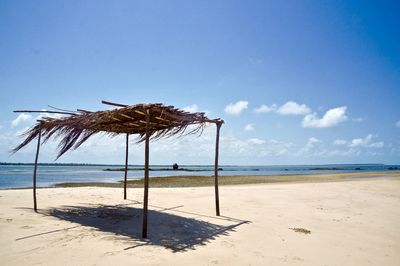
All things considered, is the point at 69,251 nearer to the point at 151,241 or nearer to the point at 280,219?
the point at 151,241

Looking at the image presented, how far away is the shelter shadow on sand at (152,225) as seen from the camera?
17.4ft

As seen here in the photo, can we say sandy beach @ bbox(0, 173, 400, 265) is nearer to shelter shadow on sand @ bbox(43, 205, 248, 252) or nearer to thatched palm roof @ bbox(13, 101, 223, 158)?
shelter shadow on sand @ bbox(43, 205, 248, 252)

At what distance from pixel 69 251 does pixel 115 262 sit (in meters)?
0.96

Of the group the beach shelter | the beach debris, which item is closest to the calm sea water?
the beach shelter

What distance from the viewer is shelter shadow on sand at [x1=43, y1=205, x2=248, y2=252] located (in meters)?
Answer: 5.32

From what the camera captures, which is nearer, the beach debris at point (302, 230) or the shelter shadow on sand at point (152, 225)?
the shelter shadow on sand at point (152, 225)

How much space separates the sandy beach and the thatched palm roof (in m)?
2.18

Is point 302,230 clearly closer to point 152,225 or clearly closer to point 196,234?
point 196,234

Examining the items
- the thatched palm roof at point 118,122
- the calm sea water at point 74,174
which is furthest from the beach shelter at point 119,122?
the calm sea water at point 74,174

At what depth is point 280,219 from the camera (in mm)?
7516

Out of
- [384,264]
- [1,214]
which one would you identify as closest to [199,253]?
[384,264]

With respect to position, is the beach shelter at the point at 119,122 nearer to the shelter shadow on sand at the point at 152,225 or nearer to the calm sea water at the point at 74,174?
the shelter shadow on sand at the point at 152,225

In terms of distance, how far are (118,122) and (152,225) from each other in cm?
296

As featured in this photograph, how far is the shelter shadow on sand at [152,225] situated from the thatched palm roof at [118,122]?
6.47ft
